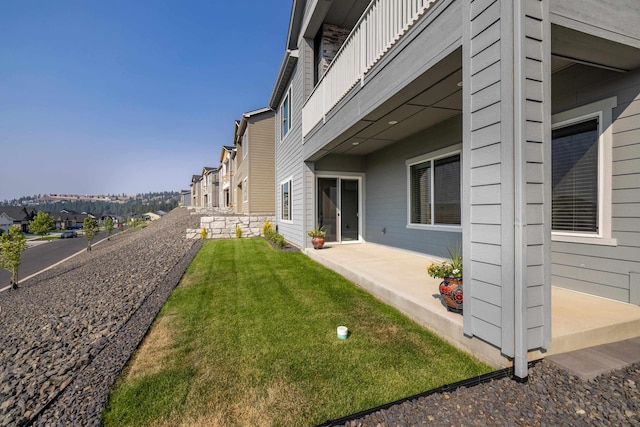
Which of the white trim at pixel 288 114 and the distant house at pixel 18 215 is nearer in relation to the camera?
the white trim at pixel 288 114

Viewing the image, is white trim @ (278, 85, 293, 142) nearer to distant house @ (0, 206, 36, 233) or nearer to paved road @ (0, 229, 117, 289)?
paved road @ (0, 229, 117, 289)

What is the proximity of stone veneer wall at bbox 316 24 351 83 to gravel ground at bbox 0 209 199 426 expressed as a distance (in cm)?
650

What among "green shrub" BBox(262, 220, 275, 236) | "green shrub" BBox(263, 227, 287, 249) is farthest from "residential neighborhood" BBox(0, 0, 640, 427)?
"green shrub" BBox(262, 220, 275, 236)

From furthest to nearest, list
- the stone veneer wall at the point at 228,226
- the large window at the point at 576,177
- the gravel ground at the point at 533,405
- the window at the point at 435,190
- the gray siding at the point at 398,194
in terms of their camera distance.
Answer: the stone veneer wall at the point at 228,226 → the gray siding at the point at 398,194 → the window at the point at 435,190 → the large window at the point at 576,177 → the gravel ground at the point at 533,405

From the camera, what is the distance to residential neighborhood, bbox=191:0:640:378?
219 centimetres

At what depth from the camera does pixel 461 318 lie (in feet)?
9.27

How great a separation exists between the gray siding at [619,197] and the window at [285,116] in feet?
26.3

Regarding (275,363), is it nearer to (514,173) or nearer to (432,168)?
(514,173)

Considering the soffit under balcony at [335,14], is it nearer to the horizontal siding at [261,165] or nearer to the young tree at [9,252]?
the horizontal siding at [261,165]

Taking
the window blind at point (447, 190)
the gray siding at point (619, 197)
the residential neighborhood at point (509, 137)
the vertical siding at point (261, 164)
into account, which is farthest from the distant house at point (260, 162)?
the gray siding at point (619, 197)

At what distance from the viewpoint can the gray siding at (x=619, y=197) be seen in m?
3.10

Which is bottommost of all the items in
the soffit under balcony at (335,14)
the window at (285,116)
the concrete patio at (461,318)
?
the concrete patio at (461,318)

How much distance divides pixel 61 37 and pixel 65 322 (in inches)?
537

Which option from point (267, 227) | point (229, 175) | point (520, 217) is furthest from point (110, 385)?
point (229, 175)
